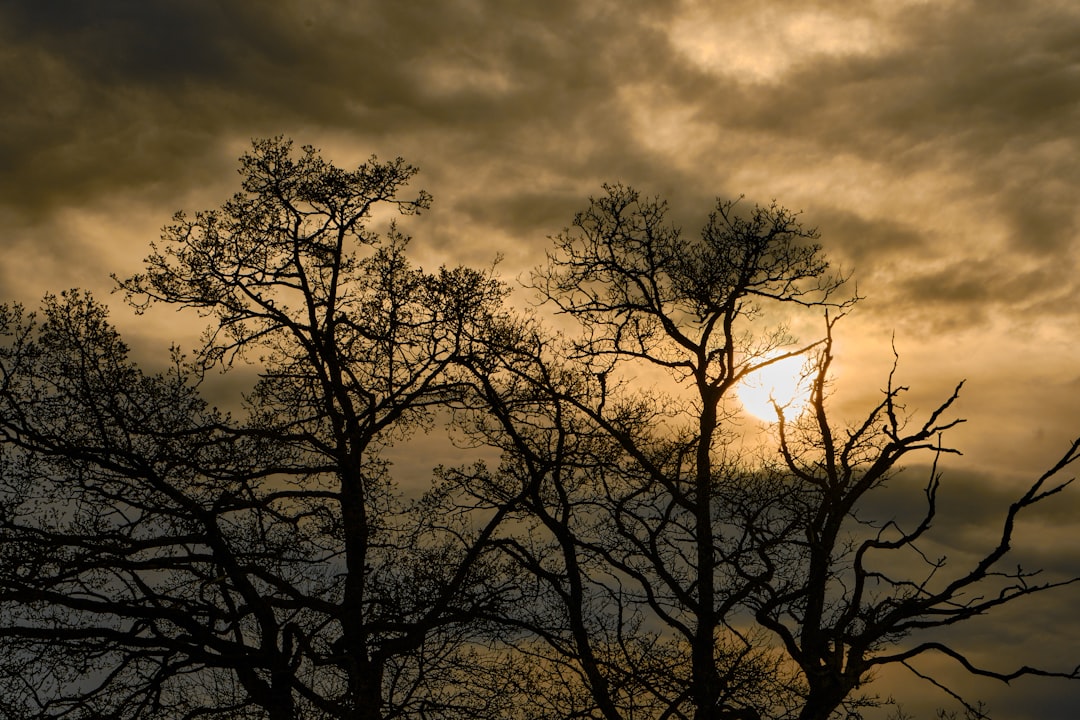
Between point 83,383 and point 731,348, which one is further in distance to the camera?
point 731,348

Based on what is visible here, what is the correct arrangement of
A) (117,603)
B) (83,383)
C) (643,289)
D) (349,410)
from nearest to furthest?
1. (117,603)
2. (83,383)
3. (349,410)
4. (643,289)

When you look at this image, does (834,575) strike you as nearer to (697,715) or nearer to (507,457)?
(697,715)

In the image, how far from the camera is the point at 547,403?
1986cm

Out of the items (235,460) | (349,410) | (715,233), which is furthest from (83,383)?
(715,233)

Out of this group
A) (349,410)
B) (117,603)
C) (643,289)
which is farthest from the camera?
(643,289)

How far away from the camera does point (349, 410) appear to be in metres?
19.2

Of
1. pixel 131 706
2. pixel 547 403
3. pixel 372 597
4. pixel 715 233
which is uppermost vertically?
pixel 715 233

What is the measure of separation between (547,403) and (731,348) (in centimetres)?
341

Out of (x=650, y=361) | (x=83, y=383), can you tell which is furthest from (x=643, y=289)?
(x=83, y=383)

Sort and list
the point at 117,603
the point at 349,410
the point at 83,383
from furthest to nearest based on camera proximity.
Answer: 1. the point at 349,410
2. the point at 83,383
3. the point at 117,603

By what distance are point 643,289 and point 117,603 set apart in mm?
10292

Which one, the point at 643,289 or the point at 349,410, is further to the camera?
the point at 643,289

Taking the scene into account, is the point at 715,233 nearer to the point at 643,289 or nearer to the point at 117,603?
the point at 643,289

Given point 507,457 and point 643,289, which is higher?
point 643,289
